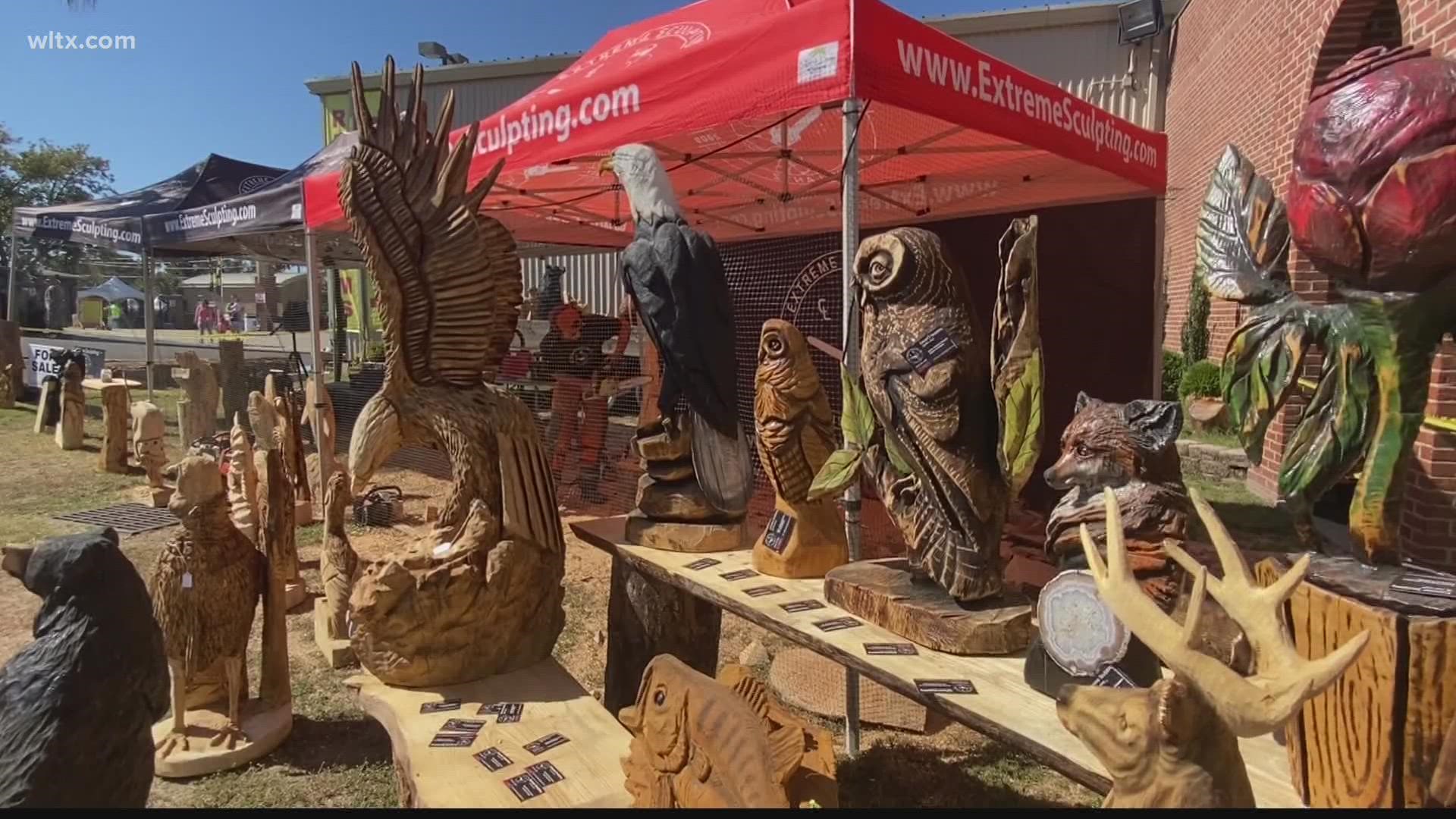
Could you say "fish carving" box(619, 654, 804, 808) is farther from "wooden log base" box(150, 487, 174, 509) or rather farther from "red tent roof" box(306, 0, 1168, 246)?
"wooden log base" box(150, 487, 174, 509)

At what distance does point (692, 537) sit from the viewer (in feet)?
8.56

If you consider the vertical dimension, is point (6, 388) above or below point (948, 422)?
below

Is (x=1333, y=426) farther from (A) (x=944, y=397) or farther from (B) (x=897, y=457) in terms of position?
(B) (x=897, y=457)

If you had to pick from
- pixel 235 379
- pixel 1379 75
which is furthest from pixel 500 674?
pixel 235 379

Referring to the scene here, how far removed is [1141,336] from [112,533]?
5.15 metres

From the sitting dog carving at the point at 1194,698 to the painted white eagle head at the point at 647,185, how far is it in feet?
6.19

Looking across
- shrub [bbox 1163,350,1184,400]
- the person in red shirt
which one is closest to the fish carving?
the person in red shirt

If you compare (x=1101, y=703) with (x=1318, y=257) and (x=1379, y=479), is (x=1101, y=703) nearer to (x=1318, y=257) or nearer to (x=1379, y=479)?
(x=1379, y=479)

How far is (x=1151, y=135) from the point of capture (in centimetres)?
480

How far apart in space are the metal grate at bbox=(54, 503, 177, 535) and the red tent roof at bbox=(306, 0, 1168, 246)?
8.37 ft

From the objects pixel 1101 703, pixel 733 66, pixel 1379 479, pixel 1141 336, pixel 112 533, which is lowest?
pixel 1101 703

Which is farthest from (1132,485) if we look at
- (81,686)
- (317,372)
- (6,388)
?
(6,388)

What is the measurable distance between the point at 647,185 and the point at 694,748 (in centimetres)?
178

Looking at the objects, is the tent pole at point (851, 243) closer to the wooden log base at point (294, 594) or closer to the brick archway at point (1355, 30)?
the wooden log base at point (294, 594)
